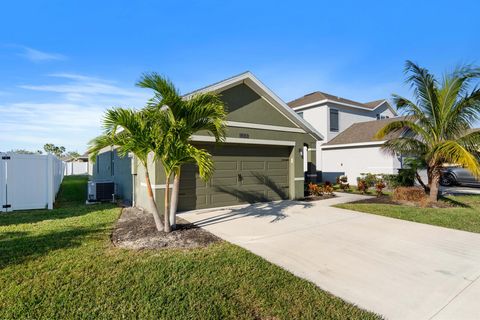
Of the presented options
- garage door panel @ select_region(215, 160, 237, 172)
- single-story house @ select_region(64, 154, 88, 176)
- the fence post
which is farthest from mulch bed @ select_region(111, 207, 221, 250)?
single-story house @ select_region(64, 154, 88, 176)

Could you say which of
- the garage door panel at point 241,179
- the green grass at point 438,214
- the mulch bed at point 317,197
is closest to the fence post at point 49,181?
the garage door panel at point 241,179

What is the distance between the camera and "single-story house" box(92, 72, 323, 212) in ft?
26.6

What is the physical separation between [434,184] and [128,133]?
1122 centimetres

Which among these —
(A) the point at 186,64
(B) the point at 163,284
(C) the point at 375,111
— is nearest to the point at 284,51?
(A) the point at 186,64

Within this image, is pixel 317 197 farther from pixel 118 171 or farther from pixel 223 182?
pixel 118 171

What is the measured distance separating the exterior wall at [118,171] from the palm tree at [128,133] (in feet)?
13.7

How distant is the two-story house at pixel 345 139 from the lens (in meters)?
16.3

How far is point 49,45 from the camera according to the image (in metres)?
8.63

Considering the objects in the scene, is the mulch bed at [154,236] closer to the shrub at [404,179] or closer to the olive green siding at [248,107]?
the olive green siding at [248,107]

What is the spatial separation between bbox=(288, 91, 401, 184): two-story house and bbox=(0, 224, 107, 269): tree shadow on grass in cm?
1584

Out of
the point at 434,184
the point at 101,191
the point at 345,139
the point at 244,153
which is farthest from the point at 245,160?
the point at 345,139

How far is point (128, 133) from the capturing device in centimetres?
526

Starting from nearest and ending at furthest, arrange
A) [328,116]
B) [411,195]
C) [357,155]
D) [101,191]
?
1. [101,191]
2. [411,195]
3. [357,155]
4. [328,116]

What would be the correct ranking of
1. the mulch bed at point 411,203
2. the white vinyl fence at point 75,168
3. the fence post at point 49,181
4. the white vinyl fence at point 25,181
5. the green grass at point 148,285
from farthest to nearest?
1. the white vinyl fence at point 75,168
2. the mulch bed at point 411,203
3. the fence post at point 49,181
4. the white vinyl fence at point 25,181
5. the green grass at point 148,285
